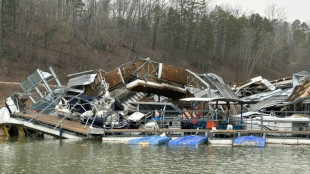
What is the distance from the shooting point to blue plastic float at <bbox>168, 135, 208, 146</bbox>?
88.3 ft

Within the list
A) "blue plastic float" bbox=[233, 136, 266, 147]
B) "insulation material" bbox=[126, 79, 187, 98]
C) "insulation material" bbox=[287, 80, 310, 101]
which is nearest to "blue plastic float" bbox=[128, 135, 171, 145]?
"blue plastic float" bbox=[233, 136, 266, 147]

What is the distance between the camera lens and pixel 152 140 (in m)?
27.3

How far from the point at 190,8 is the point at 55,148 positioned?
70289mm

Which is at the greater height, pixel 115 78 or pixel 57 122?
pixel 115 78

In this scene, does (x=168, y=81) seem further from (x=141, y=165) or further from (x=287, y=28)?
(x=287, y=28)

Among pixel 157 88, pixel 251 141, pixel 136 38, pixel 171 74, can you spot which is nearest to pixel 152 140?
pixel 251 141

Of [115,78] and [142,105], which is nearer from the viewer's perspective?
[142,105]

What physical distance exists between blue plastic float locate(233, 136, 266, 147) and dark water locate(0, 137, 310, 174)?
73cm

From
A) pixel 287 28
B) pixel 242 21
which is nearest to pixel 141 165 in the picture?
pixel 242 21

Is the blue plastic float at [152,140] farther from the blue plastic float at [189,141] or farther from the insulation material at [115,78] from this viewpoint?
the insulation material at [115,78]

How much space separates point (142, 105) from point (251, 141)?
10583 mm

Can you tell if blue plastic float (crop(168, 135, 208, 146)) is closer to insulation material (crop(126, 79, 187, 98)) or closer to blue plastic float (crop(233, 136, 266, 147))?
blue plastic float (crop(233, 136, 266, 147))

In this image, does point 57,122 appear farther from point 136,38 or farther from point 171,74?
point 136,38

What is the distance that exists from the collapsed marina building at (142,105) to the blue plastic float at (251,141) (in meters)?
1.63
